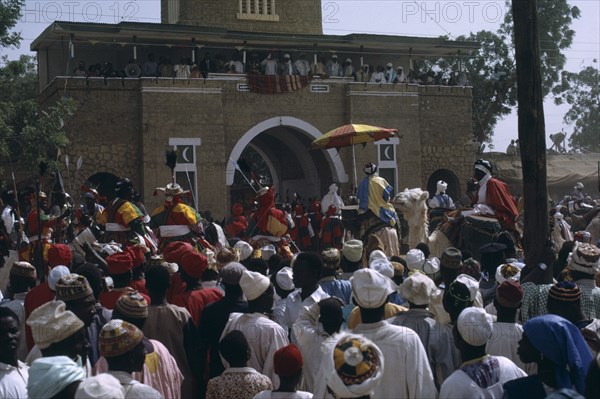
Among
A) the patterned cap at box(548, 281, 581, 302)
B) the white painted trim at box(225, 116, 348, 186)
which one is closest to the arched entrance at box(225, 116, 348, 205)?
the white painted trim at box(225, 116, 348, 186)

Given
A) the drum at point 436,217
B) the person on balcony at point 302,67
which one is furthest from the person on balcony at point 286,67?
the drum at point 436,217

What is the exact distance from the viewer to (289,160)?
128 feet

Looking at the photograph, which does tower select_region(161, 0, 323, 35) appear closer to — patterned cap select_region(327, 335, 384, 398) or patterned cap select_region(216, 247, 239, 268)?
patterned cap select_region(216, 247, 239, 268)

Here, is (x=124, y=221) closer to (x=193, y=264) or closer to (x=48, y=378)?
(x=193, y=264)

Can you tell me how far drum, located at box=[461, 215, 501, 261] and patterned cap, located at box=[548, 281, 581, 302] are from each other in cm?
741

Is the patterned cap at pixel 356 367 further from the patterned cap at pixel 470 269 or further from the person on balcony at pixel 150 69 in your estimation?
the person on balcony at pixel 150 69

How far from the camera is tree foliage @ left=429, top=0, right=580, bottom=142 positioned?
45.6 metres

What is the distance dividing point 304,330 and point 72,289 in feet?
5.18

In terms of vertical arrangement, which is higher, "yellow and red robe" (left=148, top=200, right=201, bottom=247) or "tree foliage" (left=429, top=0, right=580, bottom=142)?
"tree foliage" (left=429, top=0, right=580, bottom=142)

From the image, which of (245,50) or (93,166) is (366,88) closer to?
(245,50)

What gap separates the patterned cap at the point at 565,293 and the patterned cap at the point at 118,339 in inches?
105

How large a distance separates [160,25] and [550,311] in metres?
27.4

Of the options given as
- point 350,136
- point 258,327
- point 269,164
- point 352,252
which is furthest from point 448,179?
point 258,327

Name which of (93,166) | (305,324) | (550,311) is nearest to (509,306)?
(550,311)
